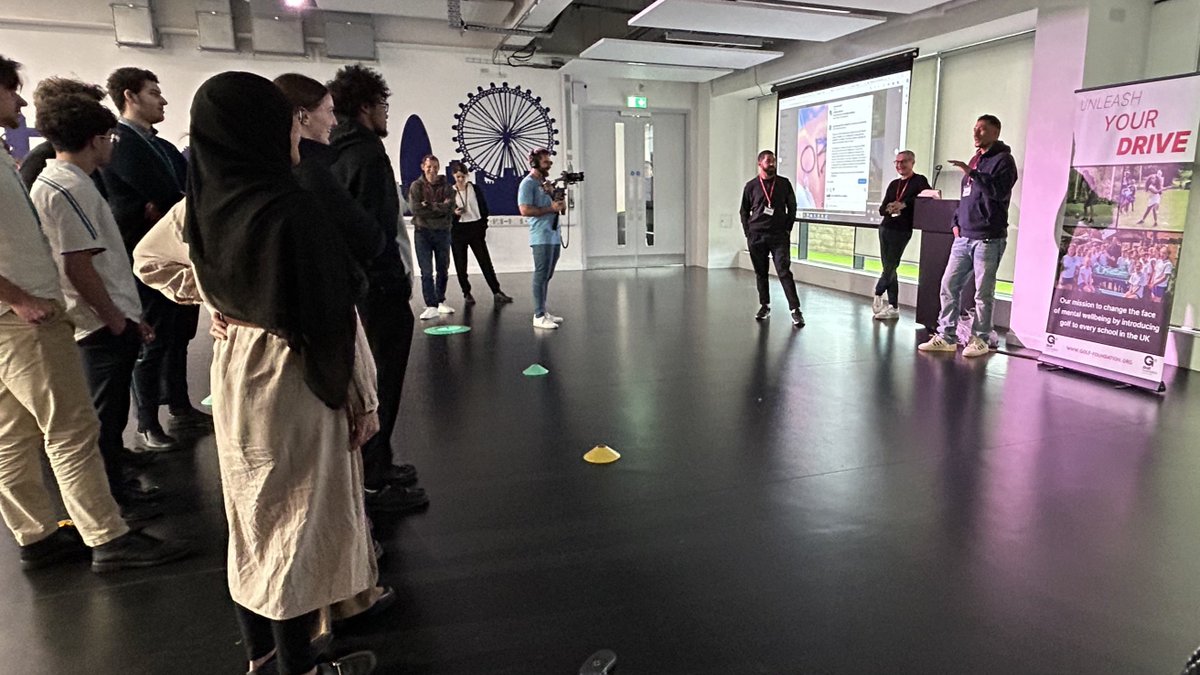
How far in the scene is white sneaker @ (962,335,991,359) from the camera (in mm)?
5098

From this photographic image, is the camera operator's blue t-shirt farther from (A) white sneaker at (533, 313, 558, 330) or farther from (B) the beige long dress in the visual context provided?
(B) the beige long dress

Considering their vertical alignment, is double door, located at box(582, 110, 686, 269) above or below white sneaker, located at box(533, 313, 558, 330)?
above

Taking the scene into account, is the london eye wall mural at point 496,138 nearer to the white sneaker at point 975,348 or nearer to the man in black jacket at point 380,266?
the white sneaker at point 975,348

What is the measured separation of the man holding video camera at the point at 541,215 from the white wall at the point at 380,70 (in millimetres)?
4099

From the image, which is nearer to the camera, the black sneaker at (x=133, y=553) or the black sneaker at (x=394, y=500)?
the black sneaker at (x=133, y=553)

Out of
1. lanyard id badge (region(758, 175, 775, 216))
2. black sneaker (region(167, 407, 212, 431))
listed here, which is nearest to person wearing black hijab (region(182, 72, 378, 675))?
black sneaker (region(167, 407, 212, 431))

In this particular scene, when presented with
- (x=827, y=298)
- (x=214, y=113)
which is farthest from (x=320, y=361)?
(x=827, y=298)

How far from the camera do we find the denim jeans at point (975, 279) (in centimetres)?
500

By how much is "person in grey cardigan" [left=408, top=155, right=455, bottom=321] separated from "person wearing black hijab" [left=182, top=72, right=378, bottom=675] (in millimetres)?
5266

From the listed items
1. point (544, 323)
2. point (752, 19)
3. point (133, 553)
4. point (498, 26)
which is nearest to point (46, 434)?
point (133, 553)

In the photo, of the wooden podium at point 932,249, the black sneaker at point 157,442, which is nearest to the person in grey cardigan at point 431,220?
the black sneaker at point 157,442

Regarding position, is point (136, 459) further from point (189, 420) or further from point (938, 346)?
point (938, 346)

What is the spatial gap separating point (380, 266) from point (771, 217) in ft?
14.4

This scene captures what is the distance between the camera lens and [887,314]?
6590mm
